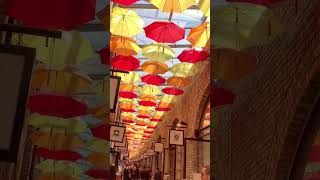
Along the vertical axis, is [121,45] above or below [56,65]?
above

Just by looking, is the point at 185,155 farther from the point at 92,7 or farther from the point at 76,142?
the point at 92,7

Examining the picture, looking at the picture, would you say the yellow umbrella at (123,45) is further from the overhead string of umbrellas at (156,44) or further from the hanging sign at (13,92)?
the hanging sign at (13,92)

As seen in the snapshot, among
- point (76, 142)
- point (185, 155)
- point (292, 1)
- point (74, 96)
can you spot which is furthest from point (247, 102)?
point (185, 155)

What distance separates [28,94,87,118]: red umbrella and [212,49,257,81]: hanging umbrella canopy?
10.5ft

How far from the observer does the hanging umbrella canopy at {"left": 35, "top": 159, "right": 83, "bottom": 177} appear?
12495 millimetres

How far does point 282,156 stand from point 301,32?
1402 mm

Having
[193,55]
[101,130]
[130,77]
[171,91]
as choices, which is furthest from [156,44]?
[171,91]

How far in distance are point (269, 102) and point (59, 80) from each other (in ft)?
12.6

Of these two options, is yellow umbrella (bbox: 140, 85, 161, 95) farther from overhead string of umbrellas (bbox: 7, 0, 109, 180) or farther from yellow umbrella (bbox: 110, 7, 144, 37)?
yellow umbrella (bbox: 110, 7, 144, 37)

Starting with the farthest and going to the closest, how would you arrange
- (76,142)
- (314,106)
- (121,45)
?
(76,142) → (121,45) → (314,106)

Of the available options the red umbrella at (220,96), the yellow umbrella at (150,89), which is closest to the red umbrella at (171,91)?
the yellow umbrella at (150,89)

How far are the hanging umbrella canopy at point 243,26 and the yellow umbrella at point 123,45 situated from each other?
361 centimetres

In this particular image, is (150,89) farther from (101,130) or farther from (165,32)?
(165,32)

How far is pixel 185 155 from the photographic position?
15836 mm
